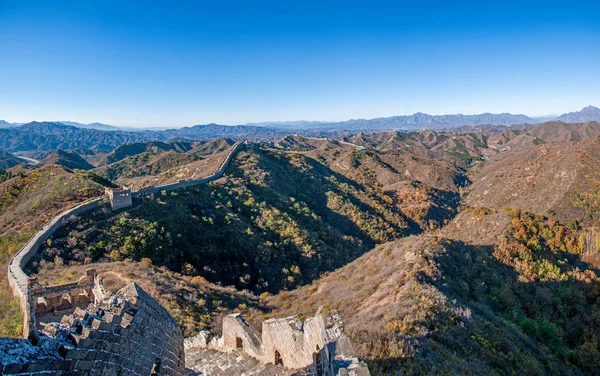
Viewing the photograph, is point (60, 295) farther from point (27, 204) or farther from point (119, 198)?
point (27, 204)

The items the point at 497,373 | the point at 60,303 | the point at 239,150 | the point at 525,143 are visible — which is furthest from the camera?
the point at 525,143

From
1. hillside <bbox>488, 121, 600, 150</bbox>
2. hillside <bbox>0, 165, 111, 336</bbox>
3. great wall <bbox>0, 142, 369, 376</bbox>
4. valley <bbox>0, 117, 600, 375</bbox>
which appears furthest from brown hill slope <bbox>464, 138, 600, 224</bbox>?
hillside <bbox>488, 121, 600, 150</bbox>

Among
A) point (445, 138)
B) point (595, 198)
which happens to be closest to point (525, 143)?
point (445, 138)

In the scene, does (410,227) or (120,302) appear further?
(410,227)

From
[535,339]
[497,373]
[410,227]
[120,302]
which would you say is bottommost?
[410,227]

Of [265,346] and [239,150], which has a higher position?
[239,150]

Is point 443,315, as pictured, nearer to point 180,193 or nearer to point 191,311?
point 191,311

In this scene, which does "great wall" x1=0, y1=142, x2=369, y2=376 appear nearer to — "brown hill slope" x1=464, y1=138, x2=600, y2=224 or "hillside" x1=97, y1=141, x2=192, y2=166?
"brown hill slope" x1=464, y1=138, x2=600, y2=224

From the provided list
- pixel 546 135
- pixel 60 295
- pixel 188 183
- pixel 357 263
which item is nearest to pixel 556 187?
pixel 357 263
